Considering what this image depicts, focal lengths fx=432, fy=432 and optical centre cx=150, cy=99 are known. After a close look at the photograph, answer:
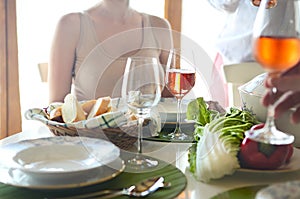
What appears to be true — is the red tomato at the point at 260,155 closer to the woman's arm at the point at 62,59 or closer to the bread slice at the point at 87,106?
the bread slice at the point at 87,106

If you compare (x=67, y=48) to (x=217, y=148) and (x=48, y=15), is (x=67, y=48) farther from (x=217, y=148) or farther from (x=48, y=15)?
(x=217, y=148)

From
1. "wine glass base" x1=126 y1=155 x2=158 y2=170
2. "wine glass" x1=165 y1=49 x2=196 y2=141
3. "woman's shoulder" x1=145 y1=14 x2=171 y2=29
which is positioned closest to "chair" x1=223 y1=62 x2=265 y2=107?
"woman's shoulder" x1=145 y1=14 x2=171 y2=29

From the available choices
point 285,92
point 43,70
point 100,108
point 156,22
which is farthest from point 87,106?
point 43,70

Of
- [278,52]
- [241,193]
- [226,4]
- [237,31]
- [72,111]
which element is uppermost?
[226,4]

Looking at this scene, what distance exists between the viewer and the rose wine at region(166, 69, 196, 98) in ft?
3.72

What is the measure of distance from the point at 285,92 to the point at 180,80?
475 mm

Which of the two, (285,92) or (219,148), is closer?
(285,92)

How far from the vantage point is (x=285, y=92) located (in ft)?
2.27

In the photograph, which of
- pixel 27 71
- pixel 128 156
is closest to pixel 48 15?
pixel 27 71

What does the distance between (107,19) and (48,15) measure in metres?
0.65

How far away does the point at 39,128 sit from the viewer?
1240 mm

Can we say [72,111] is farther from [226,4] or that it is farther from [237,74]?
[226,4]

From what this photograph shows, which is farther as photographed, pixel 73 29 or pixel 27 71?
pixel 27 71

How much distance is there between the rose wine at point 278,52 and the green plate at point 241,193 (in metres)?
0.29
